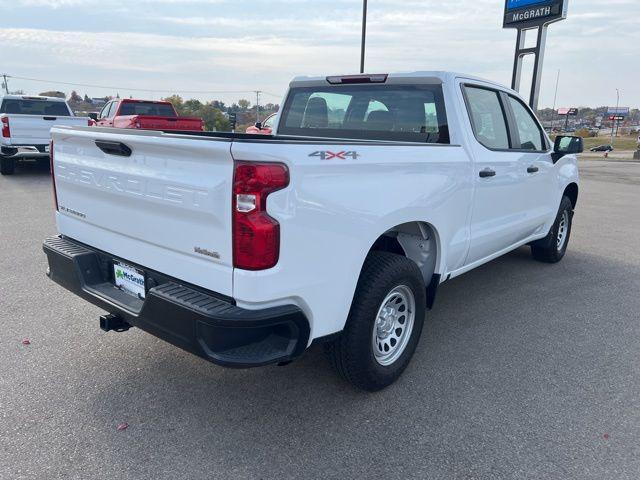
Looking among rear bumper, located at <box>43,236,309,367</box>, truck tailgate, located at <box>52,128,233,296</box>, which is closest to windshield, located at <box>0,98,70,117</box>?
truck tailgate, located at <box>52,128,233,296</box>

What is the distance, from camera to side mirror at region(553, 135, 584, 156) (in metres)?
5.20

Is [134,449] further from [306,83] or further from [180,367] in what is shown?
[306,83]

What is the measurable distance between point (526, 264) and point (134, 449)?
5.04m

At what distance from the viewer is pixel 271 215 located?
2.26 meters

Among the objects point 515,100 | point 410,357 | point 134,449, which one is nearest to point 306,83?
point 515,100

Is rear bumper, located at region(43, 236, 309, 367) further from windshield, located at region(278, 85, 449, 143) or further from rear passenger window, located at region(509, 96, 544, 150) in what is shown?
rear passenger window, located at region(509, 96, 544, 150)

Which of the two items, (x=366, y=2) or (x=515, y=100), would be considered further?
(x=366, y=2)

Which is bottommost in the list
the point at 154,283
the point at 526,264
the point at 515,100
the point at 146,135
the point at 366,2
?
the point at 526,264

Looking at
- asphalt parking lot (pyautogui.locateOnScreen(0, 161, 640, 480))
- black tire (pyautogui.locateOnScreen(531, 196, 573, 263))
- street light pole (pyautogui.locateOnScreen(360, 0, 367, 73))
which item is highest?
street light pole (pyautogui.locateOnScreen(360, 0, 367, 73))

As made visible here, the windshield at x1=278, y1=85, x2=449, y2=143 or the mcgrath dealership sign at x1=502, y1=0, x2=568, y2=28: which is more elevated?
the mcgrath dealership sign at x1=502, y1=0, x2=568, y2=28

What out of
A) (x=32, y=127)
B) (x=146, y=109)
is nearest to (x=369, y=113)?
(x=32, y=127)

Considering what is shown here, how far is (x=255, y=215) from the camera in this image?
88.0 inches

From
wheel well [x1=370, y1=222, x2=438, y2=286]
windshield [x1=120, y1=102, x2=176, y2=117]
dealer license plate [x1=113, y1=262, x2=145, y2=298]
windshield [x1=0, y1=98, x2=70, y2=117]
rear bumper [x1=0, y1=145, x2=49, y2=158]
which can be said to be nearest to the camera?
dealer license plate [x1=113, y1=262, x2=145, y2=298]

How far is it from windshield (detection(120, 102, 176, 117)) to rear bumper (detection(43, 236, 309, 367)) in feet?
45.7
